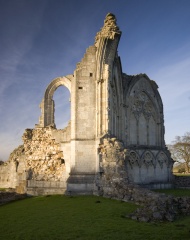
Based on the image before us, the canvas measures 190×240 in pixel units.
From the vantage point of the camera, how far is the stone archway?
19.2 m

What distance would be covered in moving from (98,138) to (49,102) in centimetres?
560

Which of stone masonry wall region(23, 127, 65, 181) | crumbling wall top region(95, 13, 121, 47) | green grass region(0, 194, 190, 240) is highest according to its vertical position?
crumbling wall top region(95, 13, 121, 47)

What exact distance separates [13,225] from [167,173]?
48.8 ft

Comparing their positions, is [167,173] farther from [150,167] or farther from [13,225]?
[13,225]

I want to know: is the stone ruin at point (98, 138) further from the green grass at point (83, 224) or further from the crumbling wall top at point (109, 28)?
the green grass at point (83, 224)

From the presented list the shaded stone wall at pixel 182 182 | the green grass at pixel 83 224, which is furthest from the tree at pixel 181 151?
the green grass at pixel 83 224

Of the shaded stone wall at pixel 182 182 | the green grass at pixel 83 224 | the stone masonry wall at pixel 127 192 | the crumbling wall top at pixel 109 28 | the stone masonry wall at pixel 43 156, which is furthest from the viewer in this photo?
the shaded stone wall at pixel 182 182

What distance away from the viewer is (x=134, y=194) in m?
12.5

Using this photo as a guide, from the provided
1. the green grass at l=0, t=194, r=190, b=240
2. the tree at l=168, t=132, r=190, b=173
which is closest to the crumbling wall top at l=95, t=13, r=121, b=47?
the green grass at l=0, t=194, r=190, b=240

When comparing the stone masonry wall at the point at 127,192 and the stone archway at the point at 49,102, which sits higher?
the stone archway at the point at 49,102

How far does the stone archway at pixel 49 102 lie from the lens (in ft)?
63.0

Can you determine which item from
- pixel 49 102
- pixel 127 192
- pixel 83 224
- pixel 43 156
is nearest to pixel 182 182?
pixel 127 192

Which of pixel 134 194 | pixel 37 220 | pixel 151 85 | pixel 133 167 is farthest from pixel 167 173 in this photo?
pixel 37 220

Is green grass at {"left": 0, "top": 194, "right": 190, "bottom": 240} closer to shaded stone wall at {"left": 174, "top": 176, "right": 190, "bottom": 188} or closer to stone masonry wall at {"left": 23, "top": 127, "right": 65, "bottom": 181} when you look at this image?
stone masonry wall at {"left": 23, "top": 127, "right": 65, "bottom": 181}
